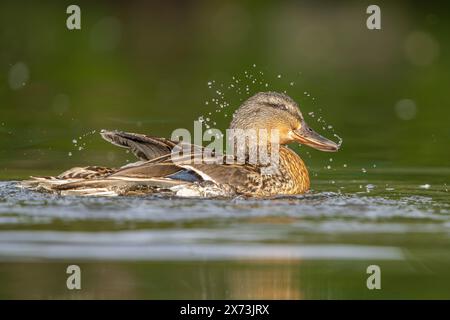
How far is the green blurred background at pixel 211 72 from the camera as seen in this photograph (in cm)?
1573

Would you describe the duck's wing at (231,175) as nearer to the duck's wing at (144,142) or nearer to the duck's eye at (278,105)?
the duck's wing at (144,142)

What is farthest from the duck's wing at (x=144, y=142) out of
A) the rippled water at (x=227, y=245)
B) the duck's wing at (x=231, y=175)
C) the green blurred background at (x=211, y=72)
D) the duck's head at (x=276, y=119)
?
the green blurred background at (x=211, y=72)

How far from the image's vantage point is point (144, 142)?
38.9 ft

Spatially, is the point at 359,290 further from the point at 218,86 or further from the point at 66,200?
the point at 218,86

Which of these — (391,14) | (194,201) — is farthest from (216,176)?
(391,14)

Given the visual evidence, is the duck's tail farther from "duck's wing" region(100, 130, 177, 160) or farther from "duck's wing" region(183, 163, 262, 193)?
"duck's wing" region(100, 130, 177, 160)

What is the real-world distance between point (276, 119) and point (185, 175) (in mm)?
1536

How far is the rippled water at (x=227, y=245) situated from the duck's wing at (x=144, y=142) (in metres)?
0.68

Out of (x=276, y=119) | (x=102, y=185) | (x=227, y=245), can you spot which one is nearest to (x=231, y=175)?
(x=102, y=185)

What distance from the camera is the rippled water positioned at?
8.75m

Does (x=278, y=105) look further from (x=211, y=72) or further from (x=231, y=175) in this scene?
(x=211, y=72)

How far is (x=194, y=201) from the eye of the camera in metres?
11.1

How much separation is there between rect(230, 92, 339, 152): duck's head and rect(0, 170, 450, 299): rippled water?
910 millimetres
